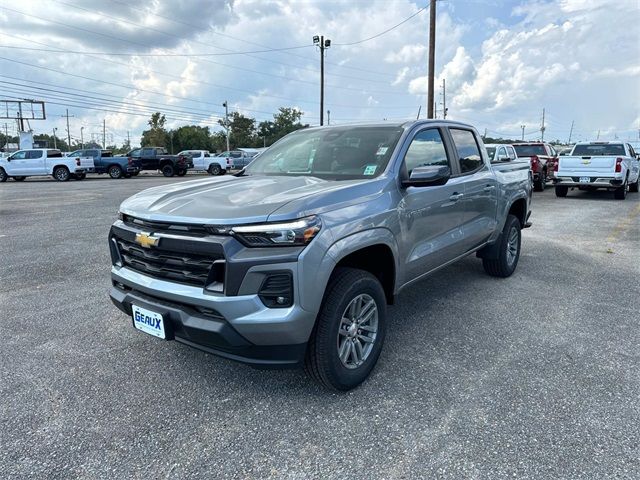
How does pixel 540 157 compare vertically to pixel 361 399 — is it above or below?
above

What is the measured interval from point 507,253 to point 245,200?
383 cm

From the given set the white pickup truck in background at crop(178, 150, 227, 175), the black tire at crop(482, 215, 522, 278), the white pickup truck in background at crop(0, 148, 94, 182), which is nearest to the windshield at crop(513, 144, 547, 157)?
the black tire at crop(482, 215, 522, 278)

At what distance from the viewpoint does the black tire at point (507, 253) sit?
5.33 metres

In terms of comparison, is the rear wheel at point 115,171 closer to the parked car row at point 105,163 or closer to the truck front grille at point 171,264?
the parked car row at point 105,163

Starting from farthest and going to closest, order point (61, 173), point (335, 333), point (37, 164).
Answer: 1. point (61, 173)
2. point (37, 164)
3. point (335, 333)

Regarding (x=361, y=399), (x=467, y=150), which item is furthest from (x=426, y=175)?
(x=467, y=150)

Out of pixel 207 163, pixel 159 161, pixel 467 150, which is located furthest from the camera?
pixel 207 163

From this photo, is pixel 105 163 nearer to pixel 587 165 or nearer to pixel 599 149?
pixel 587 165

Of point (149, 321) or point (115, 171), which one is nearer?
point (149, 321)

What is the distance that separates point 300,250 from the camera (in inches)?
98.7

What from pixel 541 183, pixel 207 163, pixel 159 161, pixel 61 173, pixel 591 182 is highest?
pixel 159 161

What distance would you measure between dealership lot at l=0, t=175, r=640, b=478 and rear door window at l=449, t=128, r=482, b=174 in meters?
1.38

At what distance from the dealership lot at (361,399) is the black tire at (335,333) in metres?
0.14

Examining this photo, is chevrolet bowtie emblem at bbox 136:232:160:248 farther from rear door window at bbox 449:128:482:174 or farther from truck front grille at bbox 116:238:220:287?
rear door window at bbox 449:128:482:174
